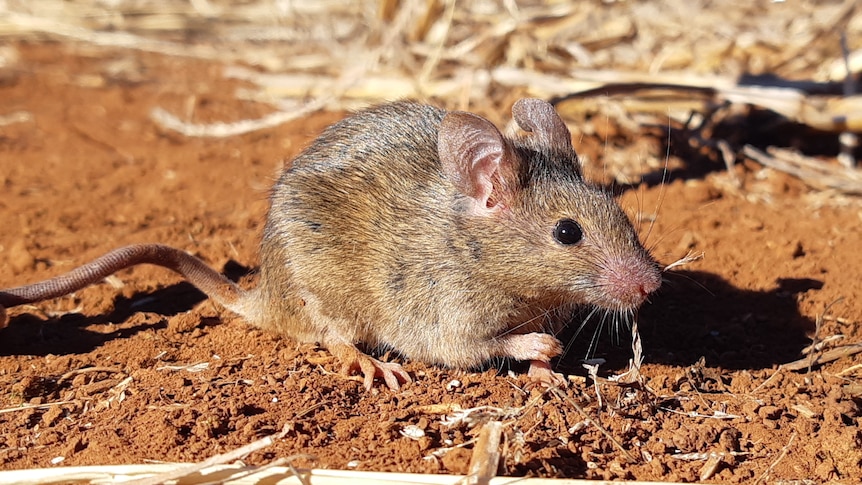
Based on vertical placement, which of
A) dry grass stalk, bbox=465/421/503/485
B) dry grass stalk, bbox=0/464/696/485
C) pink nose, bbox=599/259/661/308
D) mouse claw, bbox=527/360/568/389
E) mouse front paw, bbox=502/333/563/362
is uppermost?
pink nose, bbox=599/259/661/308

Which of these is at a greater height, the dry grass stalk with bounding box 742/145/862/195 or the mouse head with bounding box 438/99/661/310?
the dry grass stalk with bounding box 742/145/862/195

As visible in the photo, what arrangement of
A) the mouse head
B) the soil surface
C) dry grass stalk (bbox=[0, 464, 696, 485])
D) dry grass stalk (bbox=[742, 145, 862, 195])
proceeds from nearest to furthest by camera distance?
dry grass stalk (bbox=[0, 464, 696, 485]), the soil surface, the mouse head, dry grass stalk (bbox=[742, 145, 862, 195])

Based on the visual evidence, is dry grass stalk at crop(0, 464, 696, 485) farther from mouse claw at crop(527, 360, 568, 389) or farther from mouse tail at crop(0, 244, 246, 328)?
mouse tail at crop(0, 244, 246, 328)

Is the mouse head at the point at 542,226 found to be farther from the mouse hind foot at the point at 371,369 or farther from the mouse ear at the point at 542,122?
the mouse hind foot at the point at 371,369

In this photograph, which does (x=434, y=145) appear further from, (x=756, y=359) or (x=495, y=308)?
(x=756, y=359)

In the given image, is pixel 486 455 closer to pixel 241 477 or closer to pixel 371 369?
pixel 241 477

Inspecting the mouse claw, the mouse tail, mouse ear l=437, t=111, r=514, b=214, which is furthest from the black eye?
the mouse tail
